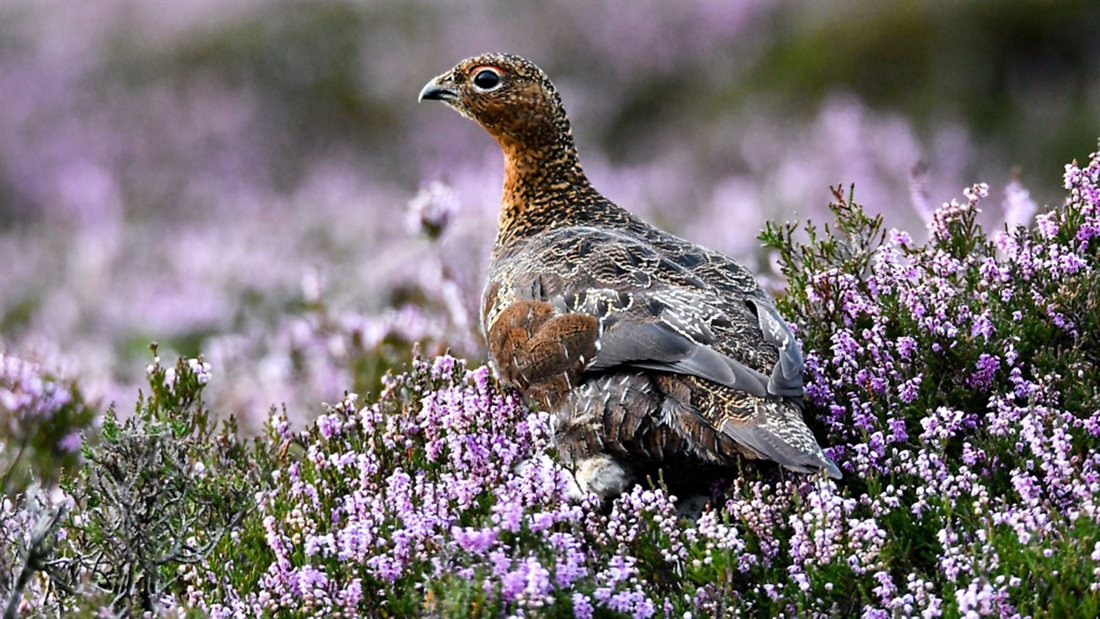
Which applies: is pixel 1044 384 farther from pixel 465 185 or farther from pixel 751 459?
pixel 465 185

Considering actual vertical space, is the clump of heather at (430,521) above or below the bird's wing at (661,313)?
below

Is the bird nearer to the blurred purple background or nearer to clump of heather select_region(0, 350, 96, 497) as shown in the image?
clump of heather select_region(0, 350, 96, 497)

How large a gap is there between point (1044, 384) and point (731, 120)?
481 inches

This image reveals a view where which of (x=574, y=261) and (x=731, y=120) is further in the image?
(x=731, y=120)

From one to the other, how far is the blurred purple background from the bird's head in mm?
2857

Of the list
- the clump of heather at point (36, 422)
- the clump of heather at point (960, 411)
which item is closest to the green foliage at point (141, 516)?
the clump of heather at point (960, 411)

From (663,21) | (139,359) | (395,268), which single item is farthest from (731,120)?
(139,359)

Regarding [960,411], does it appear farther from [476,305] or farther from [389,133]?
[389,133]

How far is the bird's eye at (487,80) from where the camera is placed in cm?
538

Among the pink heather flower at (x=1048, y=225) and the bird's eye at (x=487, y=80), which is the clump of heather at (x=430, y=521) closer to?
the bird's eye at (x=487, y=80)

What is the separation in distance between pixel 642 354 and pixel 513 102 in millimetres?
1874

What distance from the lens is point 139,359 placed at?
9898 millimetres

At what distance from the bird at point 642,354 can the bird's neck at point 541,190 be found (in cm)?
33

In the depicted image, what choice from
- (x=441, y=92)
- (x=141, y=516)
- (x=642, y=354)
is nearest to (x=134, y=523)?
(x=141, y=516)
